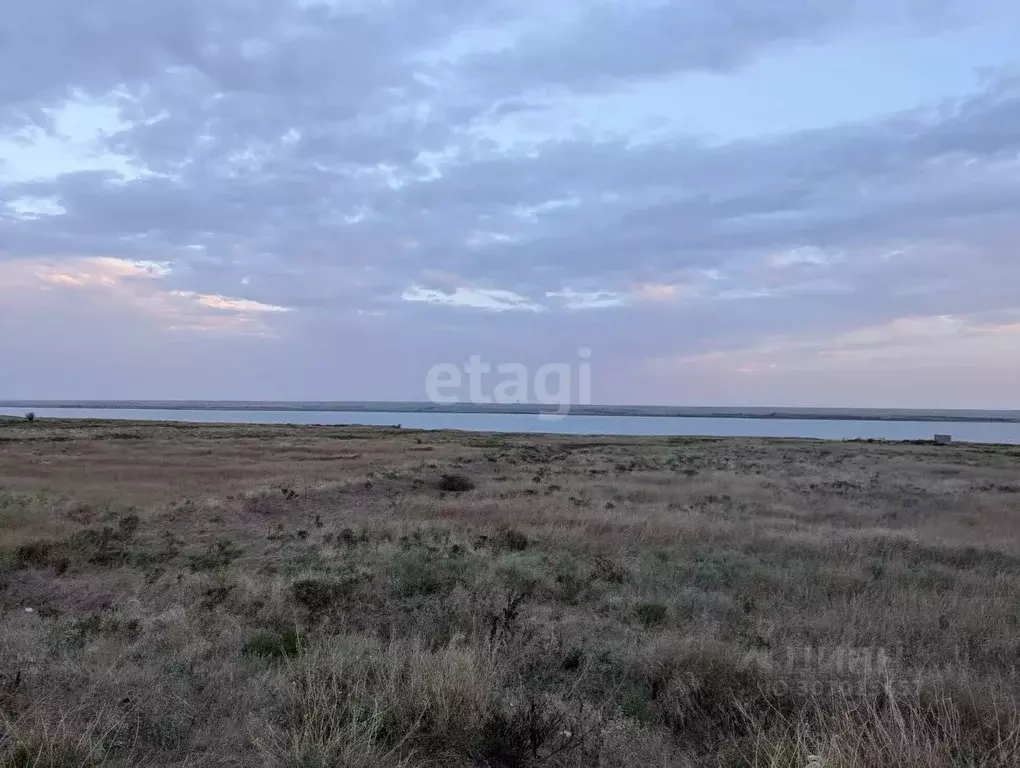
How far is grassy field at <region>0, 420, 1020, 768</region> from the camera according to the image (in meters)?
4.39

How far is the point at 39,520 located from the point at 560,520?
39.8 feet

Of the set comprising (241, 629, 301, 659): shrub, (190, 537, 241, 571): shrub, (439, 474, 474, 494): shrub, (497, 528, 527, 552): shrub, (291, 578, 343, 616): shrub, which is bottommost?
(439, 474, 474, 494): shrub

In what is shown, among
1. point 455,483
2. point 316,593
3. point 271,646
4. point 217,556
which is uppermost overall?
point 271,646

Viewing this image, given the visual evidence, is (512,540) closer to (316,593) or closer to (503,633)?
(316,593)

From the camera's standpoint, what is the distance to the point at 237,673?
5855mm

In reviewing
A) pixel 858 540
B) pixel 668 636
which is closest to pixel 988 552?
pixel 858 540

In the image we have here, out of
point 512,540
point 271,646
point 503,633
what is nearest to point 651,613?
point 503,633

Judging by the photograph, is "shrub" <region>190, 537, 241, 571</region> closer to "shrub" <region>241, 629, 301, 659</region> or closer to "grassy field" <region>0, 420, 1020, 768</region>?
"grassy field" <region>0, 420, 1020, 768</region>

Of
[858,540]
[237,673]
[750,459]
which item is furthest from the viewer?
Answer: [750,459]

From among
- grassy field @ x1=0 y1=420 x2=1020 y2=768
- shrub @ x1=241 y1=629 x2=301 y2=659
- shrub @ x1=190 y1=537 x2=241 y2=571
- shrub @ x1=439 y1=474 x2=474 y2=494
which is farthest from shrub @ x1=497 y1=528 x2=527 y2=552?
shrub @ x1=439 y1=474 x2=474 y2=494

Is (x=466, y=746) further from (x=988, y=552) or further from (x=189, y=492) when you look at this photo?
(x=189, y=492)

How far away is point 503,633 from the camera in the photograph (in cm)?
696

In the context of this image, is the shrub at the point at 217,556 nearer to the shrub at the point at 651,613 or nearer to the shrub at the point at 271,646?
the shrub at the point at 271,646

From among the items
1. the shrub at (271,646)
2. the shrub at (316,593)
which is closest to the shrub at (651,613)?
the shrub at (316,593)
